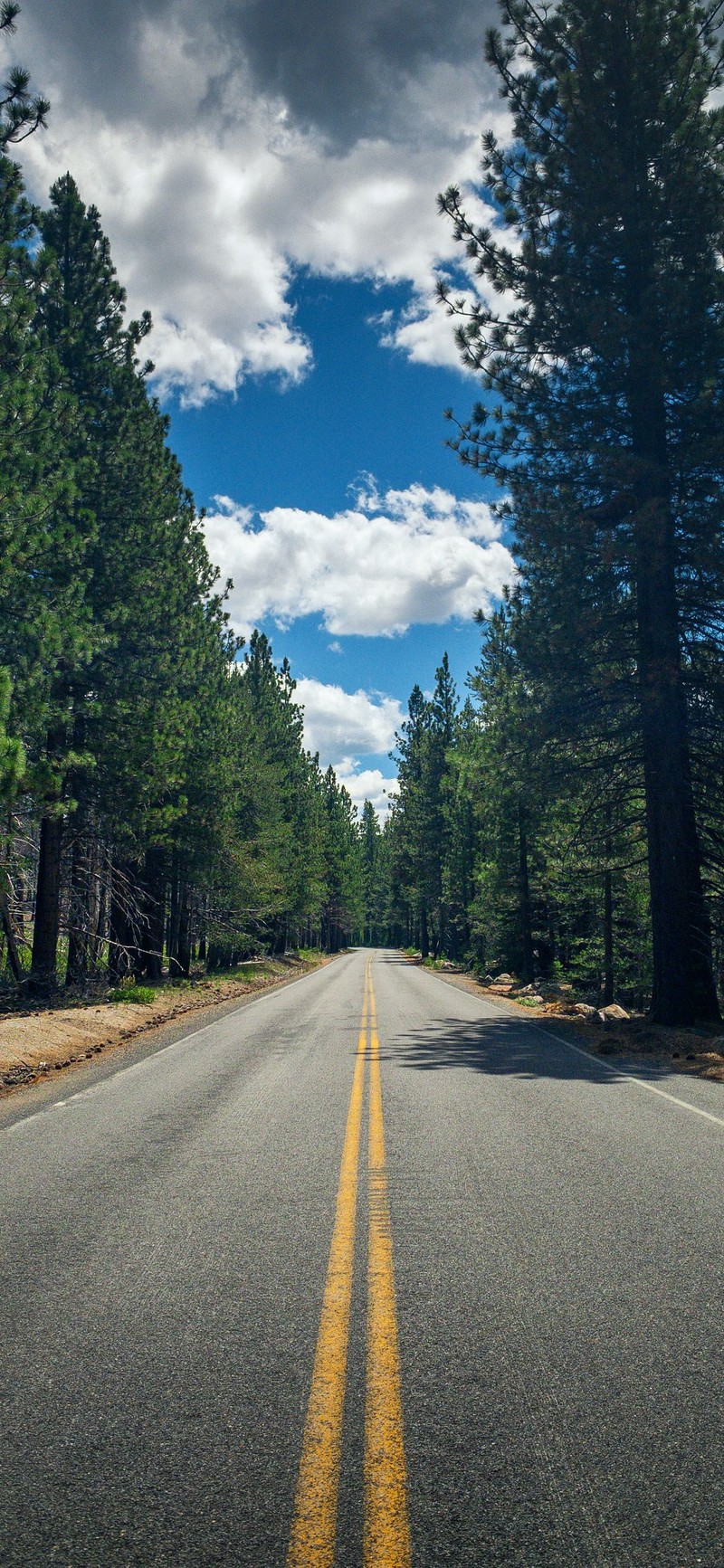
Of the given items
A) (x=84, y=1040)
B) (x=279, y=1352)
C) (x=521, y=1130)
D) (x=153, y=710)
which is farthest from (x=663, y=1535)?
(x=153, y=710)

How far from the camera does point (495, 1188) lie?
583 cm

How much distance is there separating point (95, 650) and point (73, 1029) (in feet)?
20.8

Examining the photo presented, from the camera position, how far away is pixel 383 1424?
3.09 metres

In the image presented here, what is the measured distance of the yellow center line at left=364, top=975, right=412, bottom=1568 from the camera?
97.8 inches

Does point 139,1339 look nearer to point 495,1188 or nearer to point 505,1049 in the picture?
point 495,1188

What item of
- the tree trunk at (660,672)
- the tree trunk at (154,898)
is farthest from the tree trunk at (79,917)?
the tree trunk at (660,672)

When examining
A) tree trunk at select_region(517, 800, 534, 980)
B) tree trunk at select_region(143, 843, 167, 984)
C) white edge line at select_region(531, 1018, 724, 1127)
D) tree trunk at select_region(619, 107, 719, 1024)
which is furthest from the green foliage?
tree trunk at select_region(517, 800, 534, 980)

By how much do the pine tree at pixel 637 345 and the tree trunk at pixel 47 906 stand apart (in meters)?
10.7

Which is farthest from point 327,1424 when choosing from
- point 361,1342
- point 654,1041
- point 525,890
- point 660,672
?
point 525,890

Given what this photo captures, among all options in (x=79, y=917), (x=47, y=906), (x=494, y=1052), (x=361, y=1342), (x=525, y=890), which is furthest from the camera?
(x=525, y=890)

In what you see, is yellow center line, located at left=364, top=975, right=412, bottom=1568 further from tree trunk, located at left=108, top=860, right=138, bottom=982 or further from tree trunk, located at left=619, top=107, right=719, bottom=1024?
tree trunk, located at left=108, top=860, right=138, bottom=982

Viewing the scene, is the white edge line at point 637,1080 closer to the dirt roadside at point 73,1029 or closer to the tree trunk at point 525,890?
the dirt roadside at point 73,1029

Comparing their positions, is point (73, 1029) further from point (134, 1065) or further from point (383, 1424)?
point (383, 1424)

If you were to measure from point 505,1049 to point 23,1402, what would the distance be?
1055 cm
